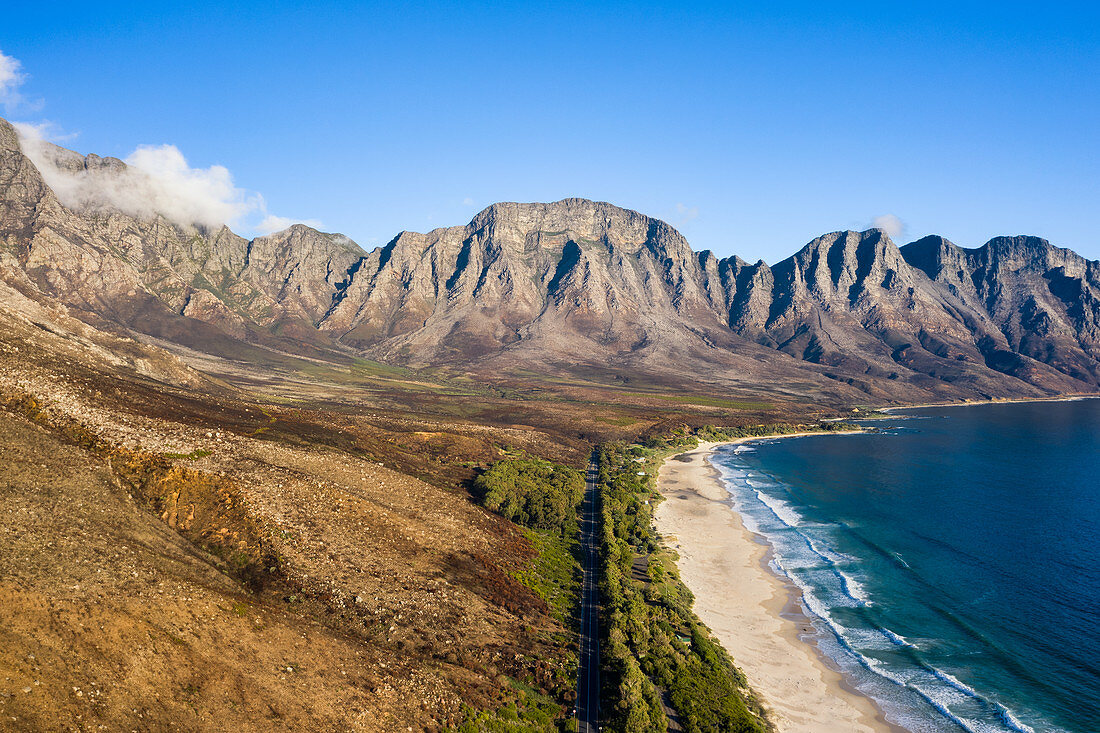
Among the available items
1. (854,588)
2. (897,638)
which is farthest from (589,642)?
(854,588)

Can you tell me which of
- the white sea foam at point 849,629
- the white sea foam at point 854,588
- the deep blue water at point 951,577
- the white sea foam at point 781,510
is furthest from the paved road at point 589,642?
the white sea foam at point 781,510

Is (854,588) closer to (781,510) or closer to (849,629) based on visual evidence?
(849,629)

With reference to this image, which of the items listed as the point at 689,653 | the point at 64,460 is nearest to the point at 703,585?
the point at 689,653

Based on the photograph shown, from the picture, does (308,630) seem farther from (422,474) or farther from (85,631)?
(422,474)

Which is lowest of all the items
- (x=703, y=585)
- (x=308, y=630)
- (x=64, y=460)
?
(x=703, y=585)

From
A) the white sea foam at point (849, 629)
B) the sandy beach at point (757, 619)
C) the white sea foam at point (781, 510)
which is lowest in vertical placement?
the sandy beach at point (757, 619)

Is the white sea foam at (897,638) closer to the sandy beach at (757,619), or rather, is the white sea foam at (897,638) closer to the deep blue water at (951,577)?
the deep blue water at (951,577)

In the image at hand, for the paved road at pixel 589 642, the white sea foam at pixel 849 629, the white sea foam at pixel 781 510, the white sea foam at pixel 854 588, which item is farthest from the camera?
the white sea foam at pixel 781 510
